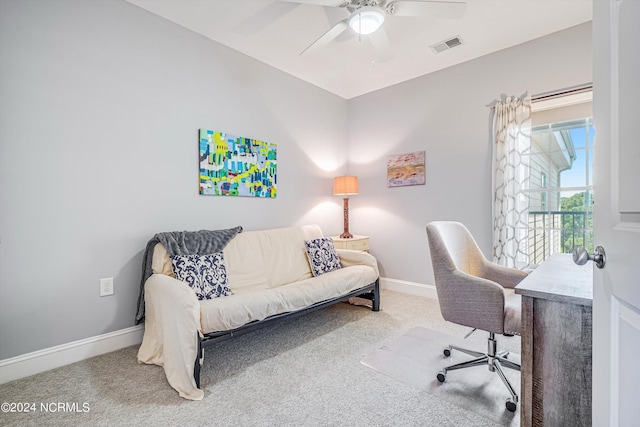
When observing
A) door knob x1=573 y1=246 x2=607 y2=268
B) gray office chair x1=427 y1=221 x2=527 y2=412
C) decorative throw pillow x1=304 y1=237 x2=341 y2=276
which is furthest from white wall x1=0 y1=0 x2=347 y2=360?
door knob x1=573 y1=246 x2=607 y2=268

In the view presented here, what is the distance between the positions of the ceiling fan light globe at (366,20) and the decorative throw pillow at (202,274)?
2080mm

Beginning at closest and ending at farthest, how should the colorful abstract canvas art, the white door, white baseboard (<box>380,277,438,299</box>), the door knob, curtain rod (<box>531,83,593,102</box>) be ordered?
the white door → the door knob → curtain rod (<box>531,83,593,102</box>) → the colorful abstract canvas art → white baseboard (<box>380,277,438,299</box>)

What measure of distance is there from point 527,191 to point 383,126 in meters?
1.85

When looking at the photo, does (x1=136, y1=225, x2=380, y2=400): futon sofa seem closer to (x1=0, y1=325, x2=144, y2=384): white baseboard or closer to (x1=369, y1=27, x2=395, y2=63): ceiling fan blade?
(x1=0, y1=325, x2=144, y2=384): white baseboard

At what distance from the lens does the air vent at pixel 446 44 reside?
2.84 m

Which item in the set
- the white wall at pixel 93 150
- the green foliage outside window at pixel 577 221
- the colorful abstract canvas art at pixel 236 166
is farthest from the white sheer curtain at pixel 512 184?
the white wall at pixel 93 150

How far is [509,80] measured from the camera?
301 centimetres

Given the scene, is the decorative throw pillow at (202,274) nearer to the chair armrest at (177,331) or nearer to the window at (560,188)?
the chair armrest at (177,331)

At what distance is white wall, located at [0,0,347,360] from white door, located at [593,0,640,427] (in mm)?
2728

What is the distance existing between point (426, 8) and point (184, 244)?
245 centimetres

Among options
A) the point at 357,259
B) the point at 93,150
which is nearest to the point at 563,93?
the point at 357,259

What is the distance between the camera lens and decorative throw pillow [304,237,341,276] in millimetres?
3016

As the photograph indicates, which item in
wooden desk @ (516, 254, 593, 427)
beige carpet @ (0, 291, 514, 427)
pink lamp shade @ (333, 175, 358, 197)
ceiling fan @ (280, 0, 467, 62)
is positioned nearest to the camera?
wooden desk @ (516, 254, 593, 427)

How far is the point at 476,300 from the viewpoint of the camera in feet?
5.51
